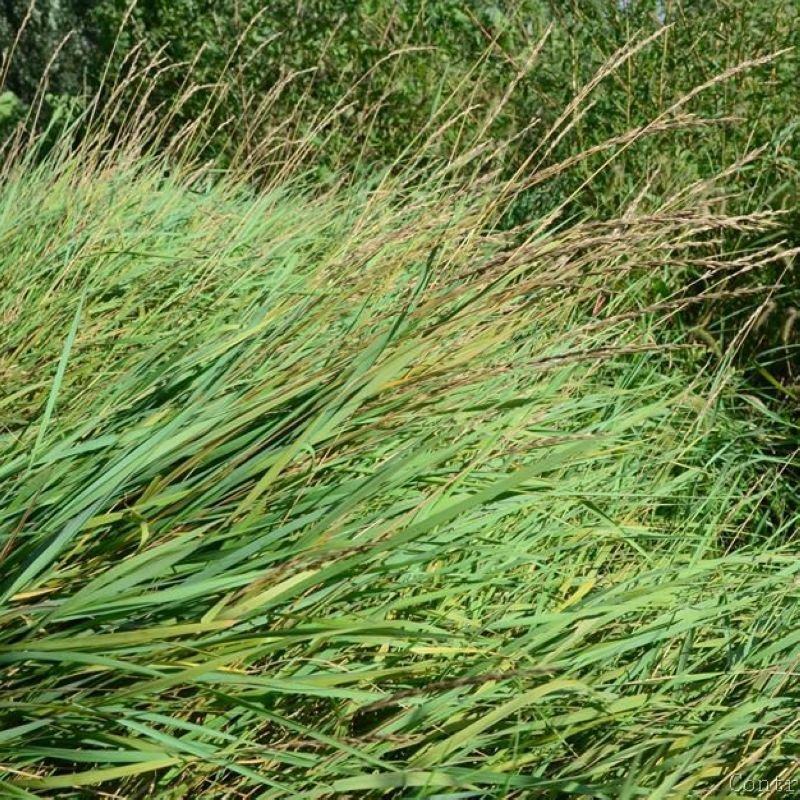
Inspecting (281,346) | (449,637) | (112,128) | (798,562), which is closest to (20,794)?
(449,637)

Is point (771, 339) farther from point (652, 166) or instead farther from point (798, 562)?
point (798, 562)

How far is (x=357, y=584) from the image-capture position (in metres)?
2.04

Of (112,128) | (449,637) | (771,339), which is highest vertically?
(449,637)

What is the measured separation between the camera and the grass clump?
5.90ft

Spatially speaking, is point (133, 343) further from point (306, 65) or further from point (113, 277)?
point (306, 65)

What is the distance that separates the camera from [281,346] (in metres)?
2.64

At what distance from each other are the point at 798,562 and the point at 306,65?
421 cm

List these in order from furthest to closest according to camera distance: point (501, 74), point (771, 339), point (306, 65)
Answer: point (306, 65) → point (501, 74) → point (771, 339)

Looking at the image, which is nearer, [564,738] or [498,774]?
[498,774]

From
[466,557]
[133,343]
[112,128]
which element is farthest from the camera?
[112,128]

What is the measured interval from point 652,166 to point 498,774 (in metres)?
3.18

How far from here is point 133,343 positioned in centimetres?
304

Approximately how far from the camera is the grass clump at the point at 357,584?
1.80 m

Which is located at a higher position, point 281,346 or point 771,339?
point 281,346
